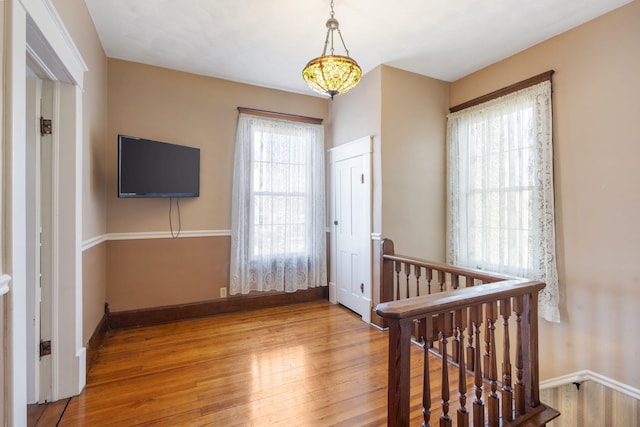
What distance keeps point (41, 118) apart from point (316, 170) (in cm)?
268

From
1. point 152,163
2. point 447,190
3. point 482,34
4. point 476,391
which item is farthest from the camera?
point 447,190

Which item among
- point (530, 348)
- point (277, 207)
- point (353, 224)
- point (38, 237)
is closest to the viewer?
point (530, 348)

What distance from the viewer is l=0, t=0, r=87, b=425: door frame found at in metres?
1.13

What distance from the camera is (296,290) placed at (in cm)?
388

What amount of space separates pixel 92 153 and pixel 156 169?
580 mm

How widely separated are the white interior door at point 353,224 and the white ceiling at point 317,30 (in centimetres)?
106

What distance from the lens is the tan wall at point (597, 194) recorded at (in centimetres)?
222

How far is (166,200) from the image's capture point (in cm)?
330

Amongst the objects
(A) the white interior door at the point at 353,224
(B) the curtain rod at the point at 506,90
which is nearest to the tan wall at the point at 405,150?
(A) the white interior door at the point at 353,224

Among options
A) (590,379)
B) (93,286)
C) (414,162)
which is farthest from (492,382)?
(93,286)

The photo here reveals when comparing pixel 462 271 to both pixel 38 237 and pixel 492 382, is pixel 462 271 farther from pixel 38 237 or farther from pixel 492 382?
pixel 38 237

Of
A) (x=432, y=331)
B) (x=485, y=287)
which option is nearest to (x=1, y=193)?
(x=432, y=331)

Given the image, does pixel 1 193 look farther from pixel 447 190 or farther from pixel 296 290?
pixel 447 190

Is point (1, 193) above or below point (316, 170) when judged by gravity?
below
